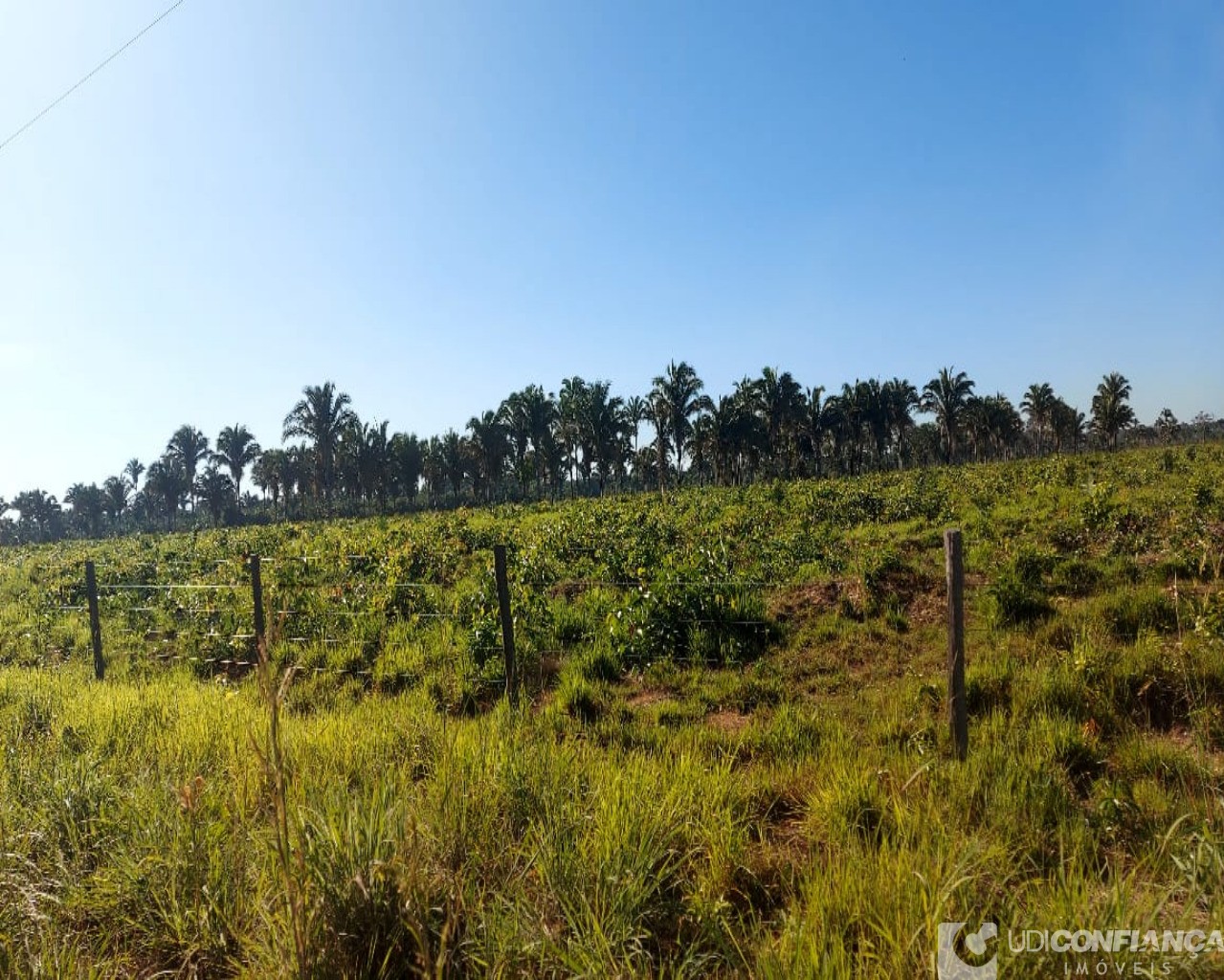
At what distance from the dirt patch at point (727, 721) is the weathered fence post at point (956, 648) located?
1522mm

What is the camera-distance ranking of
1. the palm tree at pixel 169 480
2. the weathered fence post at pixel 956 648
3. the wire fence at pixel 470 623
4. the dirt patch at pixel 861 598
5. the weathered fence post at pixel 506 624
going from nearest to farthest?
the weathered fence post at pixel 956 648, the weathered fence post at pixel 506 624, the wire fence at pixel 470 623, the dirt patch at pixel 861 598, the palm tree at pixel 169 480

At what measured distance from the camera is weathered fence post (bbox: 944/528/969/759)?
396 centimetres

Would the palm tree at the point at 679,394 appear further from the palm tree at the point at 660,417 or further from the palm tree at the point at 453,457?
the palm tree at the point at 453,457

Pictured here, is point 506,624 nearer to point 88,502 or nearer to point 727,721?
point 727,721

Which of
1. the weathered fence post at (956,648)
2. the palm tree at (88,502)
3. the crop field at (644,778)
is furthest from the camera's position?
the palm tree at (88,502)

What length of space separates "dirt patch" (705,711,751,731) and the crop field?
50 mm

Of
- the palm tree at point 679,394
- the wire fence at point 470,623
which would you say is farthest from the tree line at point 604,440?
the wire fence at point 470,623

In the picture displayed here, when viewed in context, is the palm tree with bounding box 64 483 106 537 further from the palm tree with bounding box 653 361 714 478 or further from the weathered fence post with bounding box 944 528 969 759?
the weathered fence post with bounding box 944 528 969 759

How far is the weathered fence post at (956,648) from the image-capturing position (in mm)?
3959

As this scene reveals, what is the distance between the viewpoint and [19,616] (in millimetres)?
12312

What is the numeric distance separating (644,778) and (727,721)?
215cm

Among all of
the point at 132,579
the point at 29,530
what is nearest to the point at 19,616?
the point at 132,579

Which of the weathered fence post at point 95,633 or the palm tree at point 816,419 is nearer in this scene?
the weathered fence post at point 95,633

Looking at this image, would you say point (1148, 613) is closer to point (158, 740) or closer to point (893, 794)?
point (893, 794)
